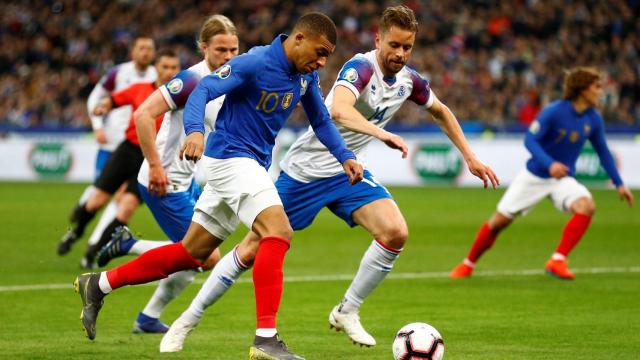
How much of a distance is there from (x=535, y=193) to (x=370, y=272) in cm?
475

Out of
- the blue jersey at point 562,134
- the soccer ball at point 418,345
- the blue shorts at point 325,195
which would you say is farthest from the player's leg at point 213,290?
the blue jersey at point 562,134

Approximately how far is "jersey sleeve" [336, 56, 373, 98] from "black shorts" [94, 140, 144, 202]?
14.2 ft

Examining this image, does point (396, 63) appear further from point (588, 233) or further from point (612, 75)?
point (612, 75)

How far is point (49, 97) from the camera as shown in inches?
1357

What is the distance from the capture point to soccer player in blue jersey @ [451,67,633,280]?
474 inches

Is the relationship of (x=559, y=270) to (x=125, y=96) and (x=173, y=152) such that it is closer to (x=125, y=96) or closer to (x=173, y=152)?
(x=125, y=96)

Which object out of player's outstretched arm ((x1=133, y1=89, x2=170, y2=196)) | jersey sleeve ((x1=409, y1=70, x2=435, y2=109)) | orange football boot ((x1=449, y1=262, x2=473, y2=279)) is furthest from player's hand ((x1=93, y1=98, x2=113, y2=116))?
jersey sleeve ((x1=409, y1=70, x2=435, y2=109))

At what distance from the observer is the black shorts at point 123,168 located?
11.7 m

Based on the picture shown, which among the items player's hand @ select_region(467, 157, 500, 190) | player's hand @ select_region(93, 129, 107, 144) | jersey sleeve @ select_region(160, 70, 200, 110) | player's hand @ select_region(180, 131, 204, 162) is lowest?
player's hand @ select_region(93, 129, 107, 144)

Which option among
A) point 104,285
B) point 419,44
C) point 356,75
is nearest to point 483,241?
point 356,75

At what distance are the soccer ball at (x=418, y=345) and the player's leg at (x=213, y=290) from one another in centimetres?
134

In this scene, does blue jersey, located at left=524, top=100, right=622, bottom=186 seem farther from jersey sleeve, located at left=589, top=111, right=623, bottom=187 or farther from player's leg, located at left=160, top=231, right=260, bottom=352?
player's leg, located at left=160, top=231, right=260, bottom=352

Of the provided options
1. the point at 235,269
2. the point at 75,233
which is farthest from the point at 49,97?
the point at 235,269

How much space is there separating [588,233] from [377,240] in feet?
31.5
